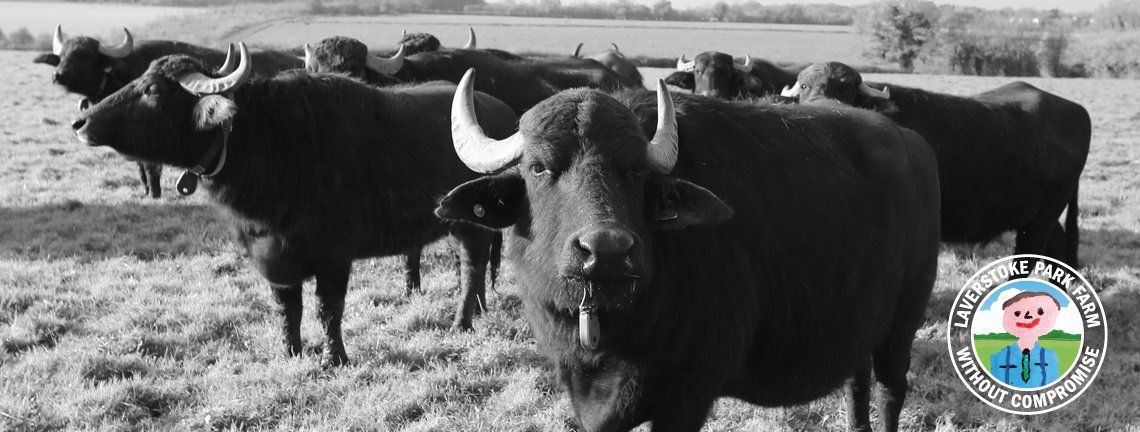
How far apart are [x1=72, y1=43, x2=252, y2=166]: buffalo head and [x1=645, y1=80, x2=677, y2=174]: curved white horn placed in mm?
3249

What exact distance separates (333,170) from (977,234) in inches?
217

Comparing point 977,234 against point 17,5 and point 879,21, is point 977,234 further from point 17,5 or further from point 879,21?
point 17,5

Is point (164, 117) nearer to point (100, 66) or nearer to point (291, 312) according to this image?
point (291, 312)

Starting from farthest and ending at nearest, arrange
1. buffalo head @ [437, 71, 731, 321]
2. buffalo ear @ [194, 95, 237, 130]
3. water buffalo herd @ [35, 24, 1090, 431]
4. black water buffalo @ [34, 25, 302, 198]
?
black water buffalo @ [34, 25, 302, 198]
buffalo ear @ [194, 95, 237, 130]
water buffalo herd @ [35, 24, 1090, 431]
buffalo head @ [437, 71, 731, 321]

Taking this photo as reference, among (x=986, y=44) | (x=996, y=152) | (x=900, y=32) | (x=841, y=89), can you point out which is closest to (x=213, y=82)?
(x=841, y=89)

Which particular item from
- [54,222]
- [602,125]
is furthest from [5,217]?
[602,125]

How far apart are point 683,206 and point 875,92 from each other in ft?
17.2

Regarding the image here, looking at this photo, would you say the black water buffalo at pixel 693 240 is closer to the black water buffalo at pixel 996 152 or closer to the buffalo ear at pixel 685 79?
the black water buffalo at pixel 996 152

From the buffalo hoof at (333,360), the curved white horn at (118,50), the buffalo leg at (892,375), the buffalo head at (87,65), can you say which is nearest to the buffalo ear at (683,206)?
the buffalo leg at (892,375)

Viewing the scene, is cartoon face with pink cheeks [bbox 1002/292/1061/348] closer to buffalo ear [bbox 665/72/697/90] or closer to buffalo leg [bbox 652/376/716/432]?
buffalo leg [bbox 652/376/716/432]

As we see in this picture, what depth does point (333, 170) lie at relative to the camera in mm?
5719

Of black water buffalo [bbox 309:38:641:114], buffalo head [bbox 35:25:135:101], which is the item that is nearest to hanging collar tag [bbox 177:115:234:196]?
black water buffalo [bbox 309:38:641:114]

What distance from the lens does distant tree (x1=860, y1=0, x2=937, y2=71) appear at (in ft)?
177

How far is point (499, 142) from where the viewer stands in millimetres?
3238
